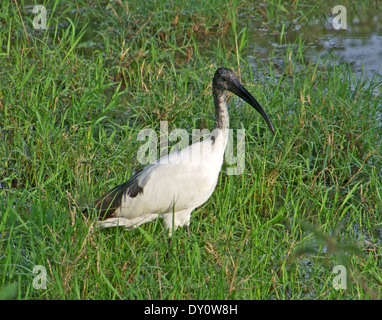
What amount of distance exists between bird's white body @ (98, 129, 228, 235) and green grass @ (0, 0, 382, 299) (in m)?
0.12

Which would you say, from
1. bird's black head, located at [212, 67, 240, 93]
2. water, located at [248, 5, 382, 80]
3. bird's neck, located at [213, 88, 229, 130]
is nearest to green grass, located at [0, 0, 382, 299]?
water, located at [248, 5, 382, 80]

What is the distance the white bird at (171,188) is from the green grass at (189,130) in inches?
5.0

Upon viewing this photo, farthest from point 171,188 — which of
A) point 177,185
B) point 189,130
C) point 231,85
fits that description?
point 189,130

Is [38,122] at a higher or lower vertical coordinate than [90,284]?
higher

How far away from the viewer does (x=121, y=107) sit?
5.94 meters

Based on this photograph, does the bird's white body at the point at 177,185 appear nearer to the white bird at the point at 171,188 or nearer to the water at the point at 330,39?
the white bird at the point at 171,188

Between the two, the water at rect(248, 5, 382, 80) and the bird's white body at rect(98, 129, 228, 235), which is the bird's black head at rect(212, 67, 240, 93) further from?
the water at rect(248, 5, 382, 80)

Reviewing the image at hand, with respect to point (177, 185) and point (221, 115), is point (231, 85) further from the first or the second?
point (177, 185)

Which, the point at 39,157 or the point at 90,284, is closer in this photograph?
the point at 90,284

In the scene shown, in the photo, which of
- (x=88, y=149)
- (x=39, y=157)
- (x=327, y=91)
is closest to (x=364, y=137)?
(x=327, y=91)

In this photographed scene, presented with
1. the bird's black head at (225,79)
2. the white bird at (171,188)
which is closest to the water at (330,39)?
the bird's black head at (225,79)

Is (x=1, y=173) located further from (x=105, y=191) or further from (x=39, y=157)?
(x=105, y=191)

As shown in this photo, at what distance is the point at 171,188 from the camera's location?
4.19 metres

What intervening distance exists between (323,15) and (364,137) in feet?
9.65
